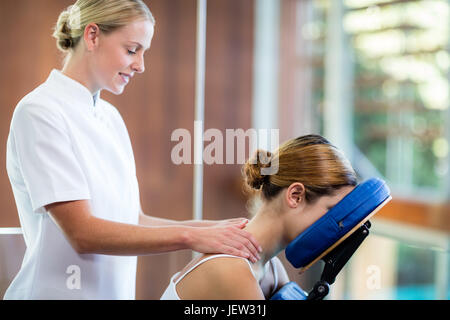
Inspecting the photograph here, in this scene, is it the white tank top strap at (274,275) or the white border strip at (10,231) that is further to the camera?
the white tank top strap at (274,275)

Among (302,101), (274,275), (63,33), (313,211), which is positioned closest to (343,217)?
(313,211)

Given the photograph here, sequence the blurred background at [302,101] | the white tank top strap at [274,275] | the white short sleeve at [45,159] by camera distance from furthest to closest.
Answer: the white tank top strap at [274,275], the blurred background at [302,101], the white short sleeve at [45,159]

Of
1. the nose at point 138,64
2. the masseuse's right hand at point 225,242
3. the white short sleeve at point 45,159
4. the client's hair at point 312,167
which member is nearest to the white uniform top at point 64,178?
the white short sleeve at point 45,159

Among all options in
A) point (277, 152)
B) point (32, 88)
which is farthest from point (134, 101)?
point (277, 152)

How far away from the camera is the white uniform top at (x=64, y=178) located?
0.98m

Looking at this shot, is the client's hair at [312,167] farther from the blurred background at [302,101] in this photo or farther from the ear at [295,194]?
the blurred background at [302,101]

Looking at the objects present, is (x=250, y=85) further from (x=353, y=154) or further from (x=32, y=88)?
(x=32, y=88)

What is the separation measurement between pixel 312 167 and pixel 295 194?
69 millimetres

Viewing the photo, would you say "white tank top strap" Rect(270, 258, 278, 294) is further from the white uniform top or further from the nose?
the nose

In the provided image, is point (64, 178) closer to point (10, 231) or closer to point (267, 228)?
point (10, 231)

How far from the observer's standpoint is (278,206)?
1.15 metres

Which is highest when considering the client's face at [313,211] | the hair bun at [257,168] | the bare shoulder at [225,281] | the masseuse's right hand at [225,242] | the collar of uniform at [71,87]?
the collar of uniform at [71,87]

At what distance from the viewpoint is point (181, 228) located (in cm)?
99
